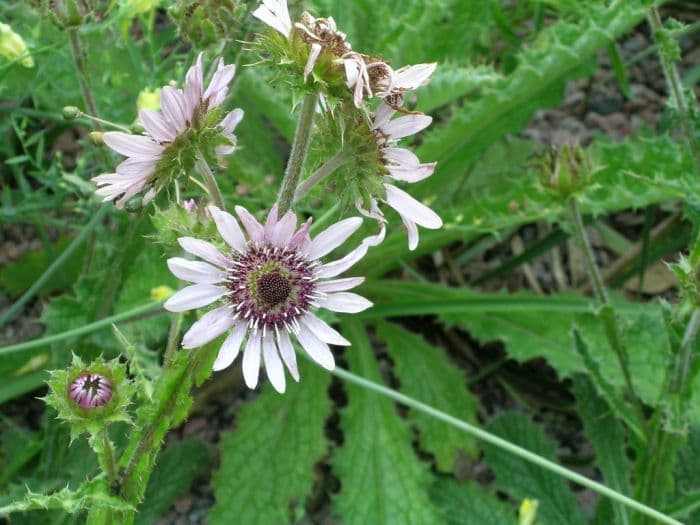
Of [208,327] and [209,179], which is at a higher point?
[209,179]

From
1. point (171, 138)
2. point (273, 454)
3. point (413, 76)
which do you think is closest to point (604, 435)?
point (273, 454)

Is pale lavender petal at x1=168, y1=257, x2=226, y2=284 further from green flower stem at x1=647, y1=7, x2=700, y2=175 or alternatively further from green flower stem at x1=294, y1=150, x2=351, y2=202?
green flower stem at x1=647, y1=7, x2=700, y2=175

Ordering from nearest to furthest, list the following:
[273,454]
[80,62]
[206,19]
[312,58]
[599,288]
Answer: [312,58] < [206,19] < [80,62] < [599,288] < [273,454]

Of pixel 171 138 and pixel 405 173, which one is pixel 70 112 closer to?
Result: pixel 171 138

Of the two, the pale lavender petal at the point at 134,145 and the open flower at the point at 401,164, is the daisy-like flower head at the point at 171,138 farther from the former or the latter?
the open flower at the point at 401,164

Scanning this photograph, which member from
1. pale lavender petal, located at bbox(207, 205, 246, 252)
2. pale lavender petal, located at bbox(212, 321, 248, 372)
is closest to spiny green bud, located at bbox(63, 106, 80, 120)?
pale lavender petal, located at bbox(207, 205, 246, 252)

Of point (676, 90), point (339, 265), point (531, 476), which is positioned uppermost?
point (676, 90)

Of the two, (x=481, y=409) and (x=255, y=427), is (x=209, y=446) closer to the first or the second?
(x=255, y=427)

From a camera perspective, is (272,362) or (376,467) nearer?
(272,362)
